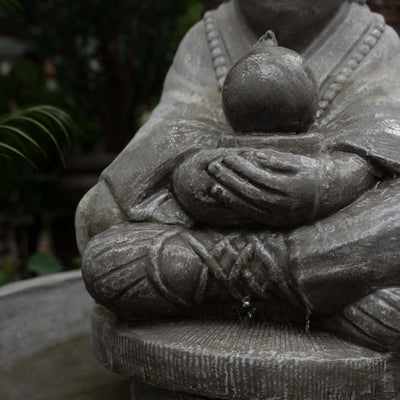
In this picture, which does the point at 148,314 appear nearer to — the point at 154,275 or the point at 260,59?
the point at 154,275

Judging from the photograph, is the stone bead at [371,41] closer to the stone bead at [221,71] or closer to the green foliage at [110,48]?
the stone bead at [221,71]

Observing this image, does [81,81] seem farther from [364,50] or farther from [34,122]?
[364,50]

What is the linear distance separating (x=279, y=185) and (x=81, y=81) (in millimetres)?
3722

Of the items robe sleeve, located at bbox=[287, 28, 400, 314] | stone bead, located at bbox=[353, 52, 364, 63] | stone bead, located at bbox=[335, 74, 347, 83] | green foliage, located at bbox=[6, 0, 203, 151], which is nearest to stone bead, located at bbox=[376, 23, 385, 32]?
stone bead, located at bbox=[353, 52, 364, 63]

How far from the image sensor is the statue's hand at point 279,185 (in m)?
1.59

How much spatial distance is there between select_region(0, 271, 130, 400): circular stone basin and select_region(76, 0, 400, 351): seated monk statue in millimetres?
663

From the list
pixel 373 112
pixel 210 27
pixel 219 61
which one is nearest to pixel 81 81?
pixel 210 27

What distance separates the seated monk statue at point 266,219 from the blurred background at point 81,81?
2.64 m

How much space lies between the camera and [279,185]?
1.58 m

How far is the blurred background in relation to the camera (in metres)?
4.62

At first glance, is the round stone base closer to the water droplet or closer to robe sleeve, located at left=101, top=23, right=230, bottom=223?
the water droplet

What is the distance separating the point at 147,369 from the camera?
66.6 inches

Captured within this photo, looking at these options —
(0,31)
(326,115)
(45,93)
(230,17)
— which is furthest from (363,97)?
(0,31)

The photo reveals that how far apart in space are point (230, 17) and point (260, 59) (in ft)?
1.91
